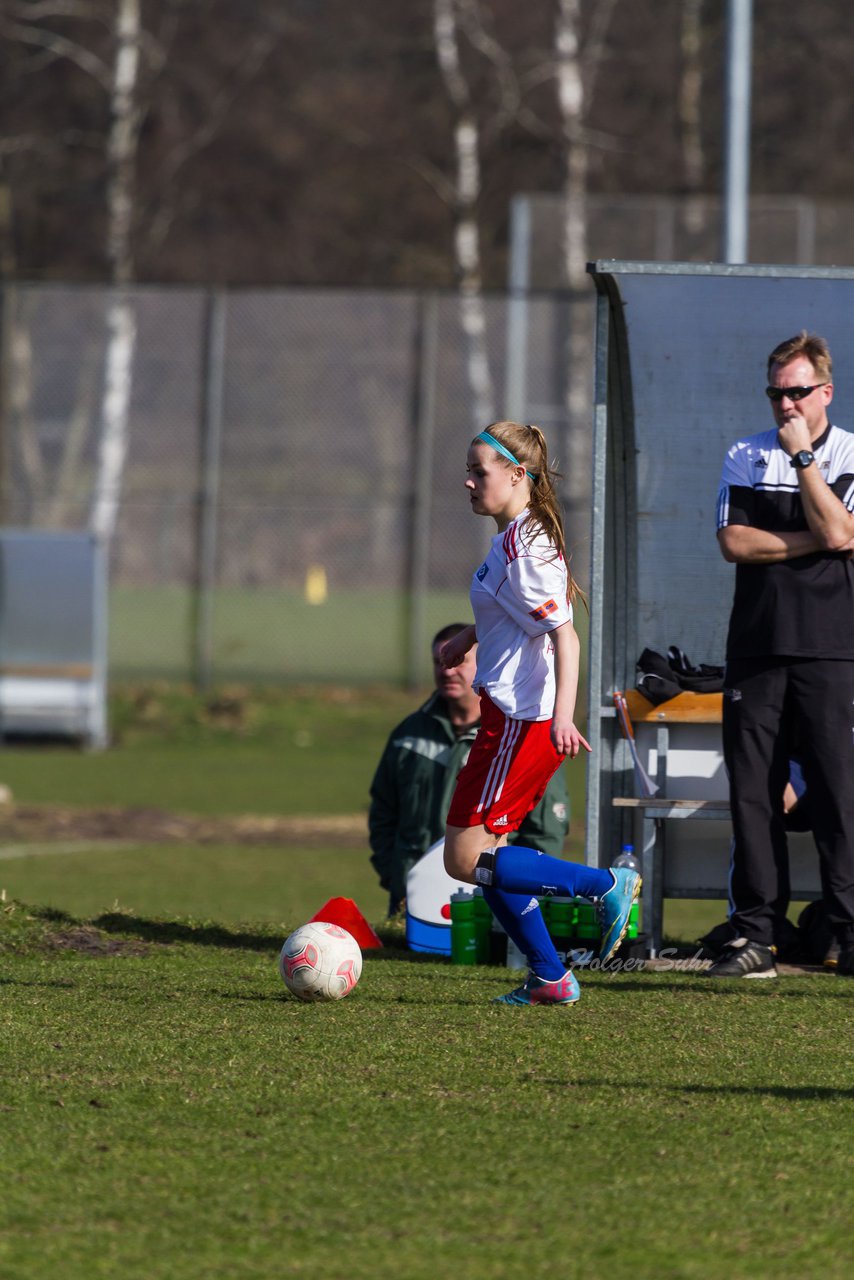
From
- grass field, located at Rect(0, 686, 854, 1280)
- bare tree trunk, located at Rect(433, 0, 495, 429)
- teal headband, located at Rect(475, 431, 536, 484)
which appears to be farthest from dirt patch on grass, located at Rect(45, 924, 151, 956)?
bare tree trunk, located at Rect(433, 0, 495, 429)

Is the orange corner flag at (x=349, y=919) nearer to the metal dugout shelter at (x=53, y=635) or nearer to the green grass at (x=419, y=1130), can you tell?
the green grass at (x=419, y=1130)

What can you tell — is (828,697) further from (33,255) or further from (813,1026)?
(33,255)

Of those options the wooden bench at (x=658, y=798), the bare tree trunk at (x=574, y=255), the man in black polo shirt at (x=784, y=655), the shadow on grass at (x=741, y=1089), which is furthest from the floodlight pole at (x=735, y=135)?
the shadow on grass at (x=741, y=1089)

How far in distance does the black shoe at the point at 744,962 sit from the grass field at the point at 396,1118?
0.13 meters

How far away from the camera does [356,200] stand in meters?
37.8

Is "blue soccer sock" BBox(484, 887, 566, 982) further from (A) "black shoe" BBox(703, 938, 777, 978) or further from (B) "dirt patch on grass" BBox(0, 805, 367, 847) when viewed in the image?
(B) "dirt patch on grass" BBox(0, 805, 367, 847)

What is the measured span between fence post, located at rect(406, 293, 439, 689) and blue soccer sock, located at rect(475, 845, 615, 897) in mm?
16619

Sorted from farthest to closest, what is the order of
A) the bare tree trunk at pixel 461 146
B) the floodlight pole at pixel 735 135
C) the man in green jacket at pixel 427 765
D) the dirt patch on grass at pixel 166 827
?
the bare tree trunk at pixel 461 146
the floodlight pole at pixel 735 135
the dirt patch on grass at pixel 166 827
the man in green jacket at pixel 427 765

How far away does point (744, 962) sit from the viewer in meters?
6.54

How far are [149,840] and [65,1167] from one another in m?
10.5

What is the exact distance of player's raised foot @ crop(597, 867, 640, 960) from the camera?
230 inches

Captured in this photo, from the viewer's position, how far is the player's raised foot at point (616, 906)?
5.83m

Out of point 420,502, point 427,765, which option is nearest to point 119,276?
point 420,502

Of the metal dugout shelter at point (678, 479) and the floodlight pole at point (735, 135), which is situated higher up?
the floodlight pole at point (735, 135)
